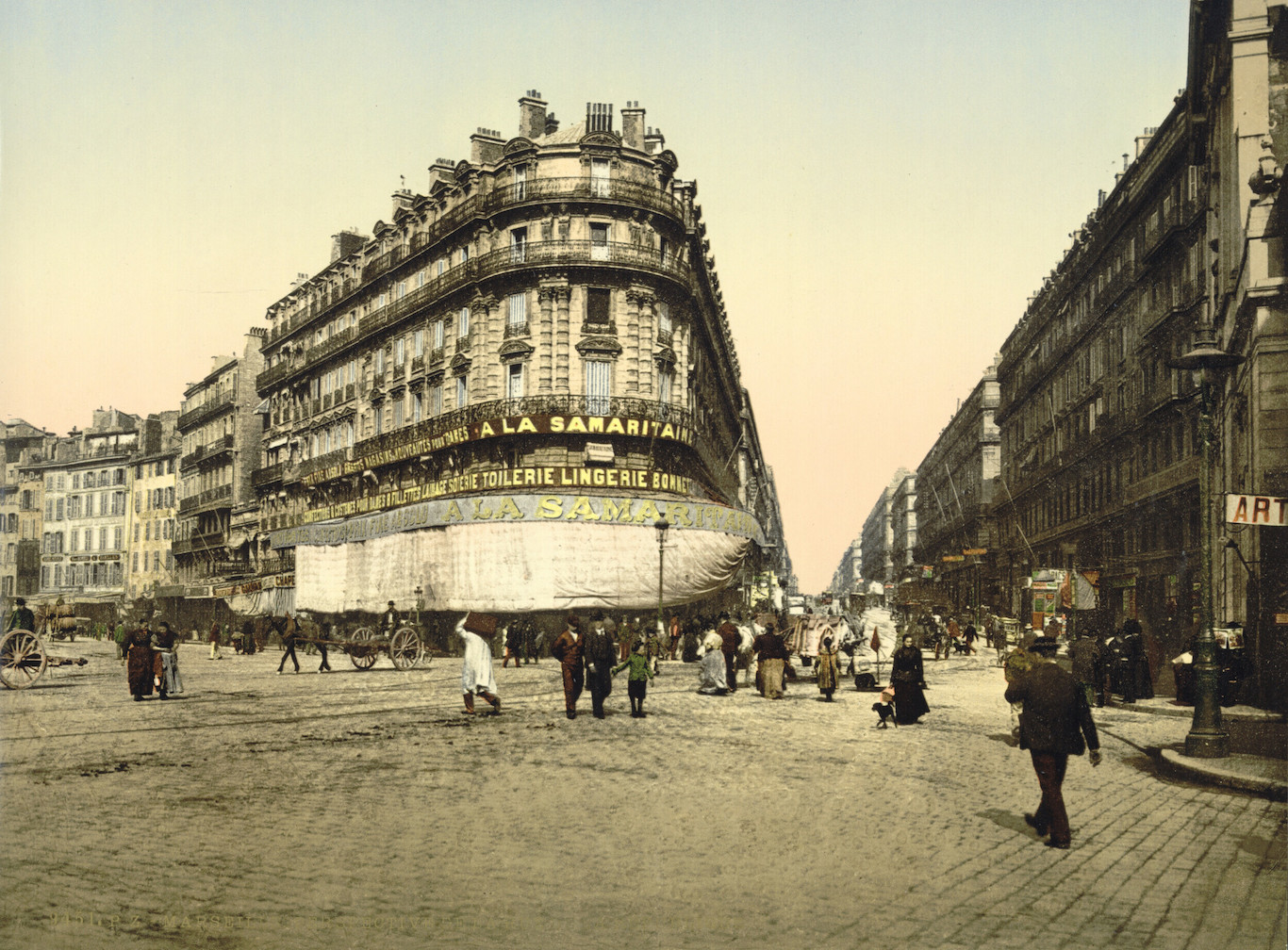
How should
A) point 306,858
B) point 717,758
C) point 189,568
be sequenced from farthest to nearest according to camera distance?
point 189,568 → point 717,758 → point 306,858

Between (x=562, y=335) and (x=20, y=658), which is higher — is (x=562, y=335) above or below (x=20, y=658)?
above

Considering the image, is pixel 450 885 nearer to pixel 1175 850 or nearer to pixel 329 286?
pixel 1175 850

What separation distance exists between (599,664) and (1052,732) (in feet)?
32.2

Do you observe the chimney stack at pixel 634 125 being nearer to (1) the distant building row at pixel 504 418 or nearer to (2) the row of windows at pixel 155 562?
(1) the distant building row at pixel 504 418

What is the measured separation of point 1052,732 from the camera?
8453 millimetres

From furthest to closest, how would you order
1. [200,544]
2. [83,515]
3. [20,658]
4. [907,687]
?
1. [200,544]
2. [83,515]
3. [20,658]
4. [907,687]

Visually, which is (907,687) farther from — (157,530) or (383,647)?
(157,530)

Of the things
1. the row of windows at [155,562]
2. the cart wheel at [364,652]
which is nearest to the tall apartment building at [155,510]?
the row of windows at [155,562]

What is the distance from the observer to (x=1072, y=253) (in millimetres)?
53469

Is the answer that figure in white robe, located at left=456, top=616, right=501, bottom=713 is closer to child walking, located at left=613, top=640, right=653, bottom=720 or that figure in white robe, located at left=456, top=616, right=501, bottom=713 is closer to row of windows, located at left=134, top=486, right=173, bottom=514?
child walking, located at left=613, top=640, right=653, bottom=720

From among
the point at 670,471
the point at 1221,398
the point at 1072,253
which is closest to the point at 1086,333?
the point at 1072,253

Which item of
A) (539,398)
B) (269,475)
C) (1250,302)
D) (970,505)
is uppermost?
(539,398)

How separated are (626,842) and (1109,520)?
127ft

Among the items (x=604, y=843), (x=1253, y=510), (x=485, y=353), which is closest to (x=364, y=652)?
(x=485, y=353)
